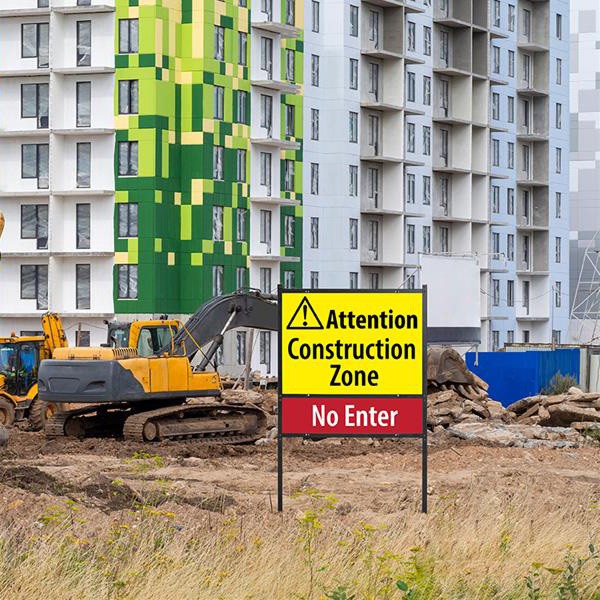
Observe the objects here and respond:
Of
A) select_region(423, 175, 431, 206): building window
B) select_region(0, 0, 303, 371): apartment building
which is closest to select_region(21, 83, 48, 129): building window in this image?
select_region(0, 0, 303, 371): apartment building

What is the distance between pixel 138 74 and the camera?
2864 inches

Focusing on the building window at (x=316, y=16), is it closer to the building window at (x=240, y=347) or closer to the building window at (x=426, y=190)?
the building window at (x=426, y=190)

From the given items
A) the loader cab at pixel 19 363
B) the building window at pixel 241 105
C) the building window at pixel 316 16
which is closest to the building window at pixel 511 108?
the building window at pixel 316 16

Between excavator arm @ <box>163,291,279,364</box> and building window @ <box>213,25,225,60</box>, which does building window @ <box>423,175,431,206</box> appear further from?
excavator arm @ <box>163,291,279,364</box>

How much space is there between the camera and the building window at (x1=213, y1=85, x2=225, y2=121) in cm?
7481

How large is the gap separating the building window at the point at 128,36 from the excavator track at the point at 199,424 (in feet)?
114

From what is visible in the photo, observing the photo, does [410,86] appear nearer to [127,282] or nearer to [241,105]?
[241,105]

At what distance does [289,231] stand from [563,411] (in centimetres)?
3802

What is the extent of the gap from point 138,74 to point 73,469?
44720 mm

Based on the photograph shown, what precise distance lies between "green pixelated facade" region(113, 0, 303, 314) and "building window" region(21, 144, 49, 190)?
3.49 metres

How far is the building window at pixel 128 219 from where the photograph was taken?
73375 millimetres

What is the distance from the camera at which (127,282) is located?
73.6 meters

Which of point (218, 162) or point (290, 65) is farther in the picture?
point (290, 65)

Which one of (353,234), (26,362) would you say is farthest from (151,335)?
(353,234)
